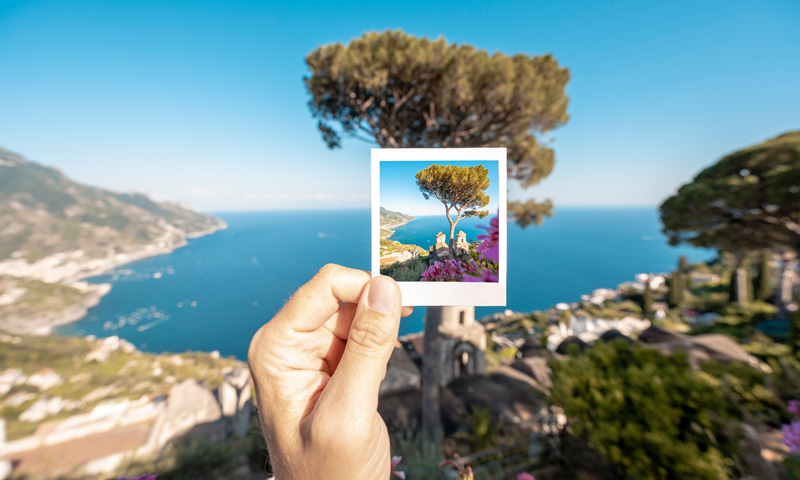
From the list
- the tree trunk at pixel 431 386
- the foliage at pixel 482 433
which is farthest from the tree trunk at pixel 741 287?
the tree trunk at pixel 431 386

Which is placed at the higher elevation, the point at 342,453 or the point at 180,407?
the point at 342,453

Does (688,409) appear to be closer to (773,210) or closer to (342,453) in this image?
(342,453)

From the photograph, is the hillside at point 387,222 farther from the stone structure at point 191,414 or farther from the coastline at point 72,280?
the coastline at point 72,280

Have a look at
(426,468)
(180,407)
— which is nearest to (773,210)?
(426,468)

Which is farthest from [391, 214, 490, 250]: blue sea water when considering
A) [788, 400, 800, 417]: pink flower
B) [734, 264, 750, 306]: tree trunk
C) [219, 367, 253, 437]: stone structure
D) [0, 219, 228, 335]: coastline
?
[0, 219, 228, 335]: coastline

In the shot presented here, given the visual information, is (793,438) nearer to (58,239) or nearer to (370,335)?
(370,335)

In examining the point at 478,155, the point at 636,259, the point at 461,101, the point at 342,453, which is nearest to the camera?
the point at 342,453

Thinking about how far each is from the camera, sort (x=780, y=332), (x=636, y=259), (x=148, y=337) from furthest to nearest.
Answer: (x=636, y=259)
(x=148, y=337)
(x=780, y=332)

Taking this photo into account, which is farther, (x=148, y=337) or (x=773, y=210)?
(x=148, y=337)
